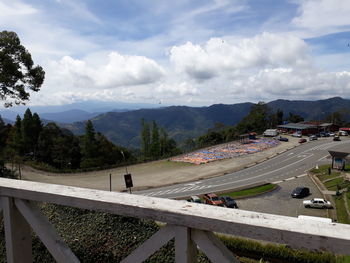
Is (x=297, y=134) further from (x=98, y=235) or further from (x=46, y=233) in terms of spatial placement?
(x=46, y=233)

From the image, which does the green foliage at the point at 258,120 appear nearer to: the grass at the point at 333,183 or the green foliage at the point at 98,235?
the grass at the point at 333,183

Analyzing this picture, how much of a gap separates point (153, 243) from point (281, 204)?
23.4 m

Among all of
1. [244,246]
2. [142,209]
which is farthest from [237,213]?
[244,246]

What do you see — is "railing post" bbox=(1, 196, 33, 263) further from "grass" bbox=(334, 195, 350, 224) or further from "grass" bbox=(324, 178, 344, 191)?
"grass" bbox=(324, 178, 344, 191)

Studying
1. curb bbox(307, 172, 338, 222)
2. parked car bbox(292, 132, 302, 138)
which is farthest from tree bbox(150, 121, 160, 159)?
curb bbox(307, 172, 338, 222)

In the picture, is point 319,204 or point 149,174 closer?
point 319,204

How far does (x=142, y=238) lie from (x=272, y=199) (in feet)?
75.0

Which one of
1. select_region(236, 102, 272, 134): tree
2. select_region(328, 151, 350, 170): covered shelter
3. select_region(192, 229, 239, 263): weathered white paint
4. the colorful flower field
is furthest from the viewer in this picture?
select_region(236, 102, 272, 134): tree

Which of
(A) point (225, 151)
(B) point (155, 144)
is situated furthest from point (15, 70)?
(B) point (155, 144)

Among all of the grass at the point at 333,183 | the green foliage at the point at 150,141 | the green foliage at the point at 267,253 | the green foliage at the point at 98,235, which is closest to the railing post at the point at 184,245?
the green foliage at the point at 98,235

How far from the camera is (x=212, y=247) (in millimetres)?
1462

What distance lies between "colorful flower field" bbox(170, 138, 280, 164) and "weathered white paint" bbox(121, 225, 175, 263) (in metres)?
39.7

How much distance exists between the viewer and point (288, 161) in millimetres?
40000

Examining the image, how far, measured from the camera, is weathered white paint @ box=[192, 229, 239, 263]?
144 centimetres
